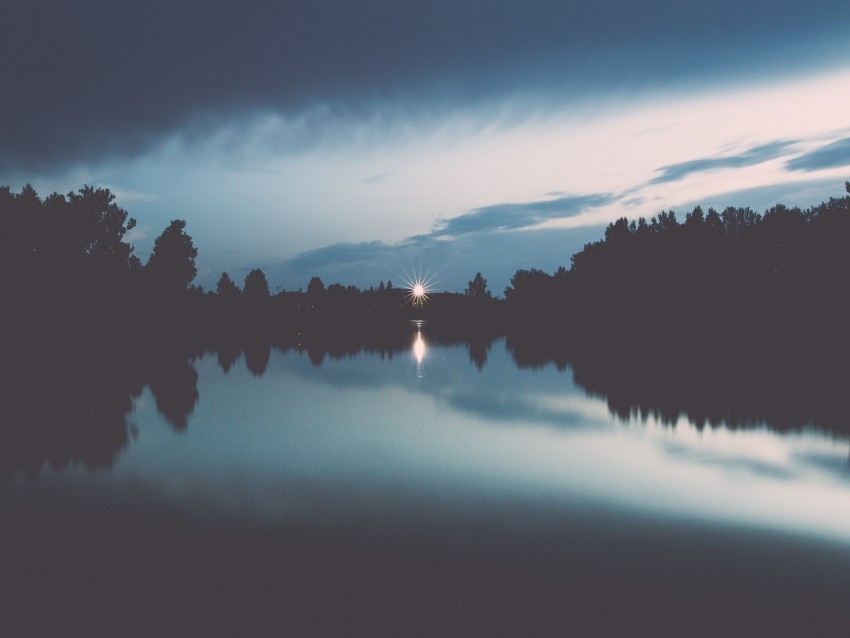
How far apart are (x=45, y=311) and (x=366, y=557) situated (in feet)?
191

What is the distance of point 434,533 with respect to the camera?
12445mm

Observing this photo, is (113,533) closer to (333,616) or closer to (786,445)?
(333,616)

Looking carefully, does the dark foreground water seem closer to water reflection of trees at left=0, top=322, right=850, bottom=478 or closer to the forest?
water reflection of trees at left=0, top=322, right=850, bottom=478

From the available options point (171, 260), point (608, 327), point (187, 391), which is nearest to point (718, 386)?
point (187, 391)

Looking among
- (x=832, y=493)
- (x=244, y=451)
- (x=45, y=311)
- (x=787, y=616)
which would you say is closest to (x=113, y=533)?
(x=244, y=451)

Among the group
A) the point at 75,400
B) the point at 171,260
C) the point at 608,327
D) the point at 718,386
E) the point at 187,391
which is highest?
the point at 171,260

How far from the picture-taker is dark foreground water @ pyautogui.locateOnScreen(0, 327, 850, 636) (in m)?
8.89

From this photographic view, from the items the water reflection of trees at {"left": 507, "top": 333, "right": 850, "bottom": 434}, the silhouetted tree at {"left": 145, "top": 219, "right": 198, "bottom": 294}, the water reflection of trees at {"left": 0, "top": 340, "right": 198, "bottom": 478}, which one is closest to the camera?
the water reflection of trees at {"left": 0, "top": 340, "right": 198, "bottom": 478}

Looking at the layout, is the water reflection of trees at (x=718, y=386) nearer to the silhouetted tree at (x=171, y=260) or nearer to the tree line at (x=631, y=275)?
the tree line at (x=631, y=275)

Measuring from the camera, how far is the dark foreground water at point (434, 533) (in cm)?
889

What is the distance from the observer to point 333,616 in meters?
8.77

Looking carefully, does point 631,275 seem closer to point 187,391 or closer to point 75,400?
point 187,391

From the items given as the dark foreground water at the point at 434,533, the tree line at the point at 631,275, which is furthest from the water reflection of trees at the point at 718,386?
the tree line at the point at 631,275

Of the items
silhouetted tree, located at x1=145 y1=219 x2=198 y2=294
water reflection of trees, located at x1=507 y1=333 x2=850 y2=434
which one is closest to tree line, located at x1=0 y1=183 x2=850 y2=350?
silhouetted tree, located at x1=145 y1=219 x2=198 y2=294
